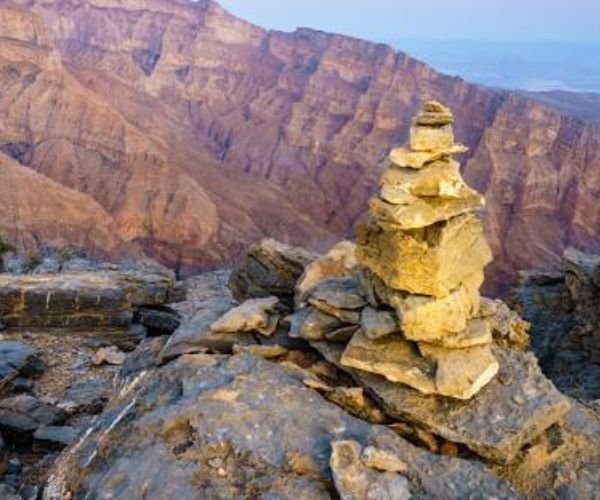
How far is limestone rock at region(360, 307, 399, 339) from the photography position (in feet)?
27.8

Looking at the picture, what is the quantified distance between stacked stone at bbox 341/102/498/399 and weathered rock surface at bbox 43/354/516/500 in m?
0.96

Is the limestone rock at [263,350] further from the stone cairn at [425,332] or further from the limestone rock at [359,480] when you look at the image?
the limestone rock at [359,480]

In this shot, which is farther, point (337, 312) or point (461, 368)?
point (337, 312)

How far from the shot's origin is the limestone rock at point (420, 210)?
8406 millimetres

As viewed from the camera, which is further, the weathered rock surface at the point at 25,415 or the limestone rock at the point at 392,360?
the weathered rock surface at the point at 25,415

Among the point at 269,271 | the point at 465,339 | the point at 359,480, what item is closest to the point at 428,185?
the point at 465,339

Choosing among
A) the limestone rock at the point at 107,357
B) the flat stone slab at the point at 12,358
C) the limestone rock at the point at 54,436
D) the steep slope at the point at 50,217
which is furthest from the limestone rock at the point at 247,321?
the steep slope at the point at 50,217

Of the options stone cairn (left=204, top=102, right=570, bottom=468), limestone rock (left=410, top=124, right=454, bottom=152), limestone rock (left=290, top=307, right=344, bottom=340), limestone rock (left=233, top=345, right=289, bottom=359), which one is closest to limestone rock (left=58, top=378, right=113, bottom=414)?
limestone rock (left=233, top=345, right=289, bottom=359)

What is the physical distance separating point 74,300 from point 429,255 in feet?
36.9

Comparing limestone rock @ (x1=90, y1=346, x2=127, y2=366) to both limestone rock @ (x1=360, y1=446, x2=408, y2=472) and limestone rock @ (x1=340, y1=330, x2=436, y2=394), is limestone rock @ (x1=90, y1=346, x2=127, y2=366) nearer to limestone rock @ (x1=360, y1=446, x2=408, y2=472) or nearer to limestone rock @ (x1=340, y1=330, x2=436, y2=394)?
limestone rock @ (x1=340, y1=330, x2=436, y2=394)

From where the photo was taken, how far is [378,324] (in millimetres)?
8547

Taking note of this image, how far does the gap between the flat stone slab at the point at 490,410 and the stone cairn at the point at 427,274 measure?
6.8 inches

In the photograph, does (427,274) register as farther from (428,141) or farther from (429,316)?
(428,141)

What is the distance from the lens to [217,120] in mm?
147625
